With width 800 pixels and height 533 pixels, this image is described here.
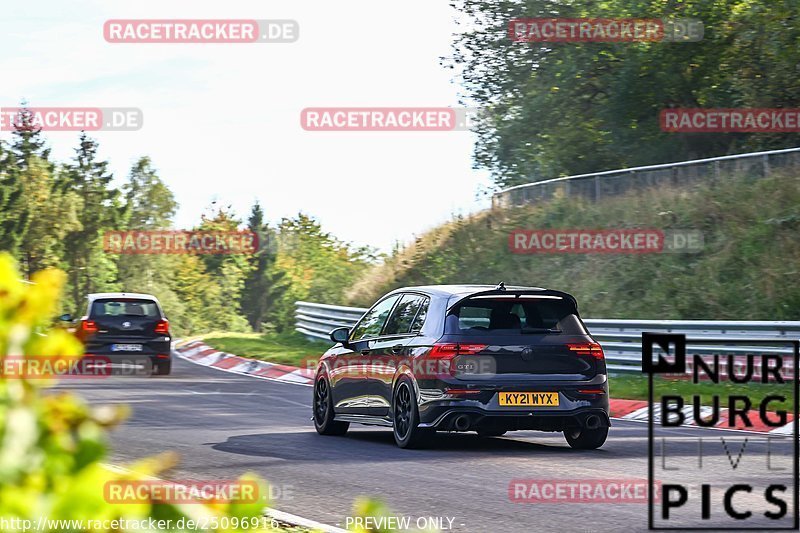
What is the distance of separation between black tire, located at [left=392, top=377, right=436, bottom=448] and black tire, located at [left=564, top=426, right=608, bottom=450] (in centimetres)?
143

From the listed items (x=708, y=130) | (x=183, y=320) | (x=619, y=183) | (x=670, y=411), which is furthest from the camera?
(x=183, y=320)

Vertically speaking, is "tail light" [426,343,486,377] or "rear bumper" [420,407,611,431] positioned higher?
"tail light" [426,343,486,377]

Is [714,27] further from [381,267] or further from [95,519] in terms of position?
[95,519]

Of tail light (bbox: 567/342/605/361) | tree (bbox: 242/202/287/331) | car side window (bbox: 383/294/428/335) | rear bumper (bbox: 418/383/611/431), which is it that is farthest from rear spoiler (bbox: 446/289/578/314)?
tree (bbox: 242/202/287/331)

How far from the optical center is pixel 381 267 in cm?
3975

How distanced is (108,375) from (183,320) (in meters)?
101

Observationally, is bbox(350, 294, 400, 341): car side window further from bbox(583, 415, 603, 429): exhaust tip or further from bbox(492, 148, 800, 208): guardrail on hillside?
bbox(492, 148, 800, 208): guardrail on hillside

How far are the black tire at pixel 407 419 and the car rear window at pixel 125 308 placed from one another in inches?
549

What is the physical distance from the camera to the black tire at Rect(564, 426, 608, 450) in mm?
12531

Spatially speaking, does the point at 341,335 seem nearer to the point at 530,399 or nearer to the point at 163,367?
the point at 530,399

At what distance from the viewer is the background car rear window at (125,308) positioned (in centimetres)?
2562

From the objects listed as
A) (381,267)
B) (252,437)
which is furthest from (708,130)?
(252,437)

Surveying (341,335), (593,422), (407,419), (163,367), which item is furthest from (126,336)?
(593,422)

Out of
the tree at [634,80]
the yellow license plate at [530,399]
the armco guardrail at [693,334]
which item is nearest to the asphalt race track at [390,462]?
the yellow license plate at [530,399]
